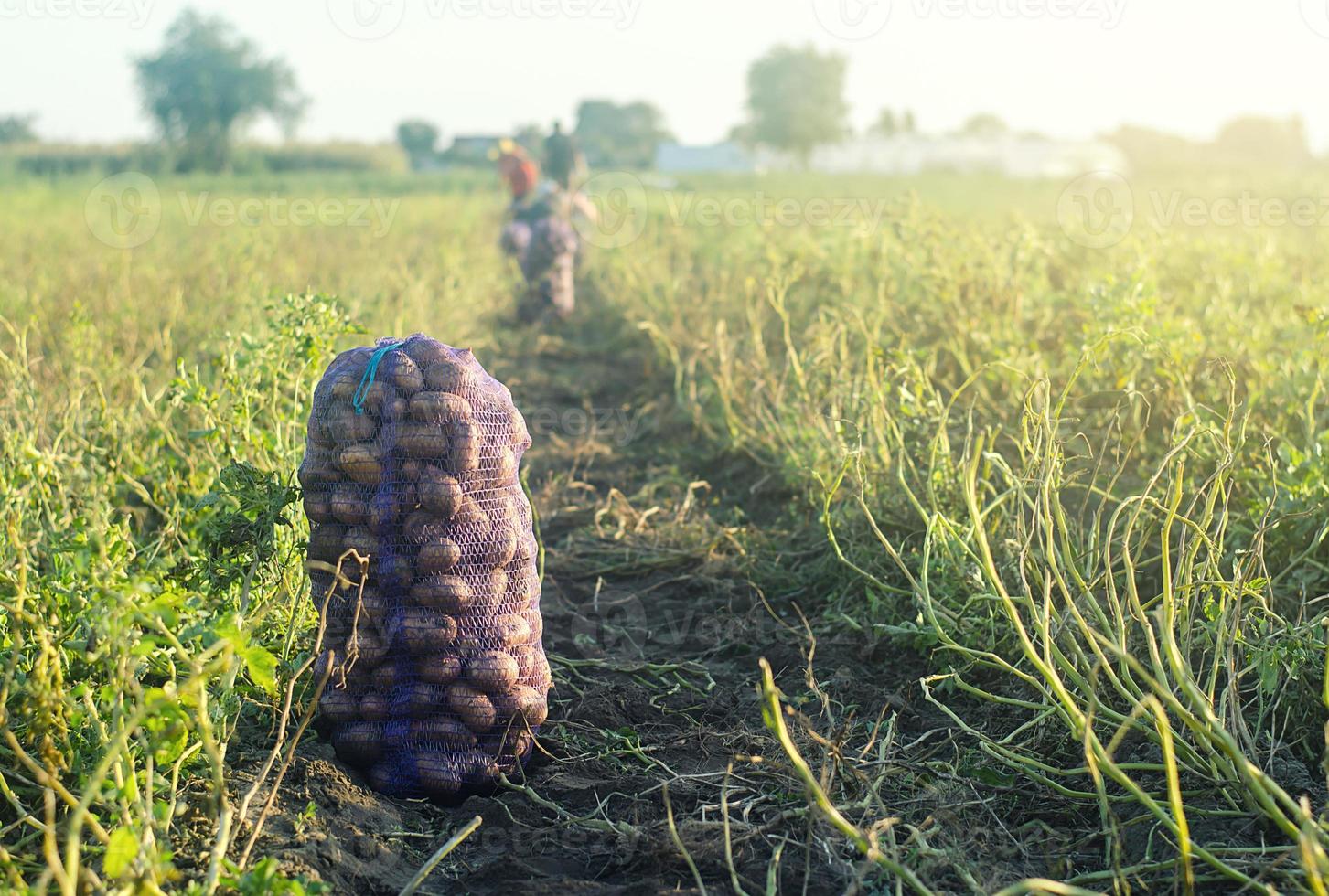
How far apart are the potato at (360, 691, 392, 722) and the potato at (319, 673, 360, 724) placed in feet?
0.05

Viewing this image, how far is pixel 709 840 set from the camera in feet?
6.86

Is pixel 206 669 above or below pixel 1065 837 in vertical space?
above

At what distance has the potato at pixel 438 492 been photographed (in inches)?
88.4

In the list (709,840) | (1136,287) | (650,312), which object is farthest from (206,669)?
(650,312)

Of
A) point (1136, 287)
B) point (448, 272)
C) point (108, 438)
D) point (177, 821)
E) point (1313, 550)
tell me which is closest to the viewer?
point (177, 821)

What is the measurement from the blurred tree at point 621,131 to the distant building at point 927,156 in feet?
3.96

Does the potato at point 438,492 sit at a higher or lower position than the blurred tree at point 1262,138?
lower

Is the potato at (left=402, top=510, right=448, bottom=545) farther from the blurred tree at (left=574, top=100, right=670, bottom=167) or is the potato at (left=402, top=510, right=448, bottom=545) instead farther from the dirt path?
the blurred tree at (left=574, top=100, right=670, bottom=167)

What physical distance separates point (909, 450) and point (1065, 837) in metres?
1.65

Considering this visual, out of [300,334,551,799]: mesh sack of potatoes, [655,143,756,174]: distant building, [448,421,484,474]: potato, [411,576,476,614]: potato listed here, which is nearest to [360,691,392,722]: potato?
[300,334,551,799]: mesh sack of potatoes

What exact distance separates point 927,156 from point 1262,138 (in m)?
31.8

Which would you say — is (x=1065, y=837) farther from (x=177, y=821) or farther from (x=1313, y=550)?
(x=177, y=821)
